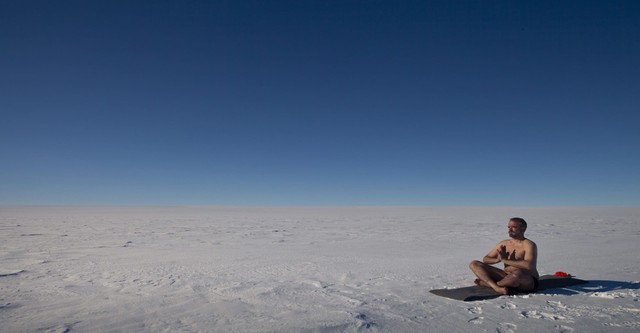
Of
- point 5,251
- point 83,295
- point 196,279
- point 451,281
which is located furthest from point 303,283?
point 5,251

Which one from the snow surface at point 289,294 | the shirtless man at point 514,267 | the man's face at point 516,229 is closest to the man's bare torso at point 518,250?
the shirtless man at point 514,267

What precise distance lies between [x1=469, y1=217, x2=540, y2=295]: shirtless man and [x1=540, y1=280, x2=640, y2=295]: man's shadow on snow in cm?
35

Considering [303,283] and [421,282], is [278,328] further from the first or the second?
[421,282]

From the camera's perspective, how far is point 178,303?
4.00 meters

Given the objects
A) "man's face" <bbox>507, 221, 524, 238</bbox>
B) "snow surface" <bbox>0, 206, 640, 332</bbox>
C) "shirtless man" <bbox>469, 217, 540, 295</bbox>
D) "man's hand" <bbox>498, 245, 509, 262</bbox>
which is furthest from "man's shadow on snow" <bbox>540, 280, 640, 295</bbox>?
"man's face" <bbox>507, 221, 524, 238</bbox>

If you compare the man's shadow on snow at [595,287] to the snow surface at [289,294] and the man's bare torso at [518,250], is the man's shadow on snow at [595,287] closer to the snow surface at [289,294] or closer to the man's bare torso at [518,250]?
the snow surface at [289,294]

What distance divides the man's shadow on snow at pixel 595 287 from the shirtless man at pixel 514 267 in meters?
0.35

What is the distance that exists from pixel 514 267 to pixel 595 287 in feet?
4.31

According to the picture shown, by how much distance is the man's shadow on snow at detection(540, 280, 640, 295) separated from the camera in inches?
170

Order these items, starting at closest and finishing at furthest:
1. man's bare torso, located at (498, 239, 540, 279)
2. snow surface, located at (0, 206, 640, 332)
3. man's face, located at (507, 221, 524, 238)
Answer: snow surface, located at (0, 206, 640, 332), man's bare torso, located at (498, 239, 540, 279), man's face, located at (507, 221, 524, 238)

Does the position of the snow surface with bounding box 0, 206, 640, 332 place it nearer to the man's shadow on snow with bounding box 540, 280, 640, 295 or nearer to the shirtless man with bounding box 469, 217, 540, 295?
the man's shadow on snow with bounding box 540, 280, 640, 295

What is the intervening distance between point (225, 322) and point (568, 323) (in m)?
3.20

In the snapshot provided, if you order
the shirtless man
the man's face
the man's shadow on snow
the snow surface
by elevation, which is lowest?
the snow surface

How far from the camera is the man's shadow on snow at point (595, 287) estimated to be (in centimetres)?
431
